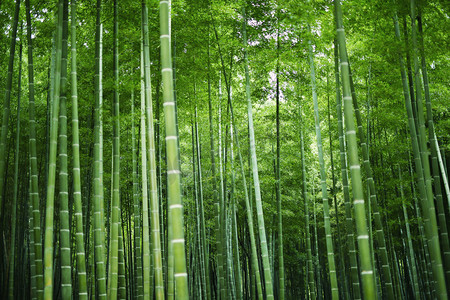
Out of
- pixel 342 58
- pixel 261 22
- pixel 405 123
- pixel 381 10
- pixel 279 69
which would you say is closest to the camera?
pixel 342 58

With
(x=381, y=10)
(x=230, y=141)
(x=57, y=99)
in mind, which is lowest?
(x=57, y=99)

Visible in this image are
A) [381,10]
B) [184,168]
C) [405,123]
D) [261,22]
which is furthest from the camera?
[184,168]

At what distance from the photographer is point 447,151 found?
7.87 metres

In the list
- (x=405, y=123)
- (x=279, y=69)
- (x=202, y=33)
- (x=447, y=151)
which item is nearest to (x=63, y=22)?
(x=202, y=33)

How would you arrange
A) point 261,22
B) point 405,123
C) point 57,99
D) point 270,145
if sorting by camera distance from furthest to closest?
1. point 270,145
2. point 405,123
3. point 261,22
4. point 57,99

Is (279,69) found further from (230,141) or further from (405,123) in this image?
(405,123)

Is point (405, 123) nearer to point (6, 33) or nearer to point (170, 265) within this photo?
point (170, 265)

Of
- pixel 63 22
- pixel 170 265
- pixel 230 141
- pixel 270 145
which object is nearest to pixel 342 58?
pixel 63 22

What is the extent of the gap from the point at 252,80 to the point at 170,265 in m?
3.90

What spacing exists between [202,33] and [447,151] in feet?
17.5

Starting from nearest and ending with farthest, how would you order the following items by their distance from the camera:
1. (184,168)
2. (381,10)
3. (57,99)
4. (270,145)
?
1. (57,99)
2. (381,10)
3. (270,145)
4. (184,168)

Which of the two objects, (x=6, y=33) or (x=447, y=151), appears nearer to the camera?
(x=6, y=33)

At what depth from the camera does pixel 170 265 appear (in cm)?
479

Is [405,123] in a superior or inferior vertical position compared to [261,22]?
inferior
